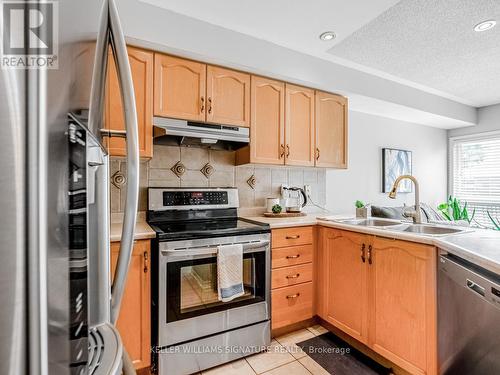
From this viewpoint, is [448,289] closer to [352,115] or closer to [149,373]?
[149,373]

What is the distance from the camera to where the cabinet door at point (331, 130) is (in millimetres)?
2568

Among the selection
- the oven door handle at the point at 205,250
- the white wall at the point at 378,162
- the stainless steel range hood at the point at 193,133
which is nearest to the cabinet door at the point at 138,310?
the oven door handle at the point at 205,250

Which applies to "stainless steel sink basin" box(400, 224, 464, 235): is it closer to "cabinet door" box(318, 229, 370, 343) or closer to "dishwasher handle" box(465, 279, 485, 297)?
"cabinet door" box(318, 229, 370, 343)

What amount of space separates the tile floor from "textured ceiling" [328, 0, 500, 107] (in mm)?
2455

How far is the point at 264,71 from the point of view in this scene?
85.9 inches

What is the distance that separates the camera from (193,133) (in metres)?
1.89

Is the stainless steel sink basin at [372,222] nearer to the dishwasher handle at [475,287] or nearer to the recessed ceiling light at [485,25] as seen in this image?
the dishwasher handle at [475,287]

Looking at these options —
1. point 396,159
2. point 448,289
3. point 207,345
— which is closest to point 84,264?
point 207,345

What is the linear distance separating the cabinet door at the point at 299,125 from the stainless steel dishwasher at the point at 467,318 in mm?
1377

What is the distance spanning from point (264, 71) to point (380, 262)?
170 cm

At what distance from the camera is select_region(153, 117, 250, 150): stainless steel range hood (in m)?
1.84

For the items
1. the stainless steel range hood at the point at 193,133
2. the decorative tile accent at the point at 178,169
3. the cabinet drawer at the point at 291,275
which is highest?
the stainless steel range hood at the point at 193,133

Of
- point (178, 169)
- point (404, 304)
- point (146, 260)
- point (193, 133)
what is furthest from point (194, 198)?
point (404, 304)

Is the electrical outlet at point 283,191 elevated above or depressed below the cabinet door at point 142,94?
below
